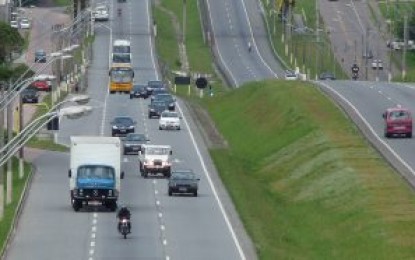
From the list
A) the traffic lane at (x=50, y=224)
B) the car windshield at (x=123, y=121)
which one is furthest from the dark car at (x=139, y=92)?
the traffic lane at (x=50, y=224)

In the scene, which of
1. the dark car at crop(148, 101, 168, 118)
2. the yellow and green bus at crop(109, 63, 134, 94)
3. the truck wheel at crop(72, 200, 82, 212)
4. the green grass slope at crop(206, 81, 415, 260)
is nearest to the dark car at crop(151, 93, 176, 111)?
the dark car at crop(148, 101, 168, 118)

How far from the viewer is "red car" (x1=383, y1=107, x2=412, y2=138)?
10562cm

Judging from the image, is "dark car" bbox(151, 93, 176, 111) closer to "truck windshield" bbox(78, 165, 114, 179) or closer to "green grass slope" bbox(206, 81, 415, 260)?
"green grass slope" bbox(206, 81, 415, 260)

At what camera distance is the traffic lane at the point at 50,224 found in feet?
224

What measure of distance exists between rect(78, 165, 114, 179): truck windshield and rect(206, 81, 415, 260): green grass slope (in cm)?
629

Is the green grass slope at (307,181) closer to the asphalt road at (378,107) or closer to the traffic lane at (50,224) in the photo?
the asphalt road at (378,107)

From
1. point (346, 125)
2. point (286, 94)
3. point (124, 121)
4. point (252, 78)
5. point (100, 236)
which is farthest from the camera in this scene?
point (252, 78)

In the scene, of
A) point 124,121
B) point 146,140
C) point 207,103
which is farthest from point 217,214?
point 207,103

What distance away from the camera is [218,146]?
116250mm

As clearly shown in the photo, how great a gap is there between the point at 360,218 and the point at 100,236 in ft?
40.0

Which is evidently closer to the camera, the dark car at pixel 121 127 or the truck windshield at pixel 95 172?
the truck windshield at pixel 95 172

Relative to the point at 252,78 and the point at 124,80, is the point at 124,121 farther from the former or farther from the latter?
the point at 252,78

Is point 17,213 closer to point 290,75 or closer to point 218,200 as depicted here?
point 218,200

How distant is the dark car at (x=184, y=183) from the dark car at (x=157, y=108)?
150ft
